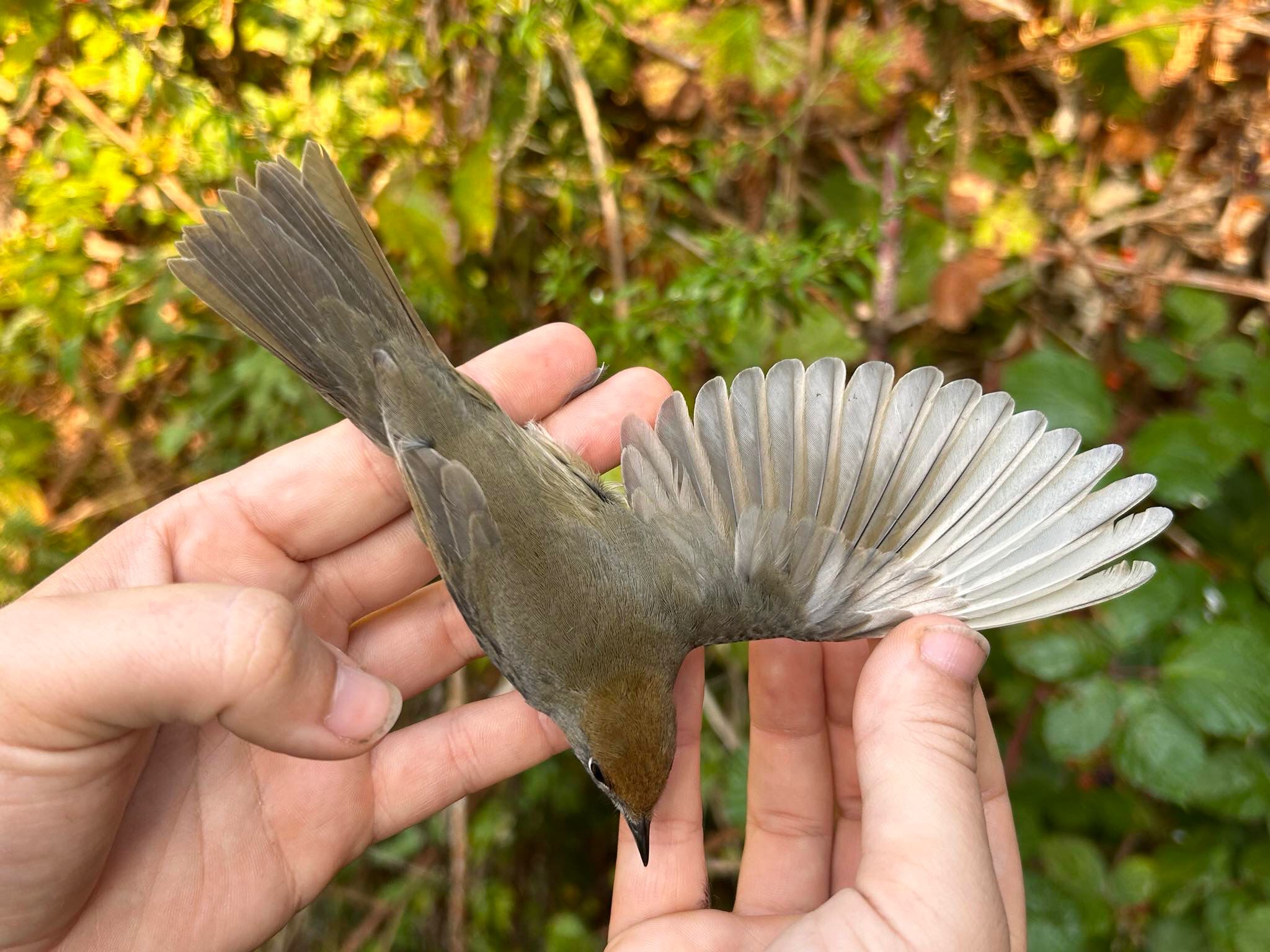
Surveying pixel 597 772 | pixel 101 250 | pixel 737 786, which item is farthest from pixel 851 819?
pixel 101 250

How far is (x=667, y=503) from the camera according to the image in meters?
2.18

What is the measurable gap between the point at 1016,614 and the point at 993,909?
1.88ft

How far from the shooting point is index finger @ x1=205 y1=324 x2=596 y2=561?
236 cm

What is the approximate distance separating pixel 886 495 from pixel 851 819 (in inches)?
37.4

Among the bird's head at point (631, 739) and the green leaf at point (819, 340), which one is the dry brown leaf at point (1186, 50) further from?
the bird's head at point (631, 739)

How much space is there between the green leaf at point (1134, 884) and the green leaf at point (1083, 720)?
468 millimetres

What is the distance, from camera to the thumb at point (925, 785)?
1558 mm

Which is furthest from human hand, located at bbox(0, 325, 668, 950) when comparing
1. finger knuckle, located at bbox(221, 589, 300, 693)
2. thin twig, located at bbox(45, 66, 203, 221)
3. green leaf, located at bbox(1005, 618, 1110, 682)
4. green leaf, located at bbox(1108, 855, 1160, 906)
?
green leaf, located at bbox(1108, 855, 1160, 906)

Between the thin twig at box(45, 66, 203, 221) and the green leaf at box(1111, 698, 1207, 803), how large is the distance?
9.20 ft

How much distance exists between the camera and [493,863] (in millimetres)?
3215

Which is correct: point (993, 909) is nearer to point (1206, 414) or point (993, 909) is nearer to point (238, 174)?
point (1206, 414)

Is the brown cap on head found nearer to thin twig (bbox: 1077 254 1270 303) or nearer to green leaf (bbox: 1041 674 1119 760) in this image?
green leaf (bbox: 1041 674 1119 760)

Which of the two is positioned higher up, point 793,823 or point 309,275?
point 309,275

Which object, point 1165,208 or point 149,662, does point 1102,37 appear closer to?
point 1165,208
